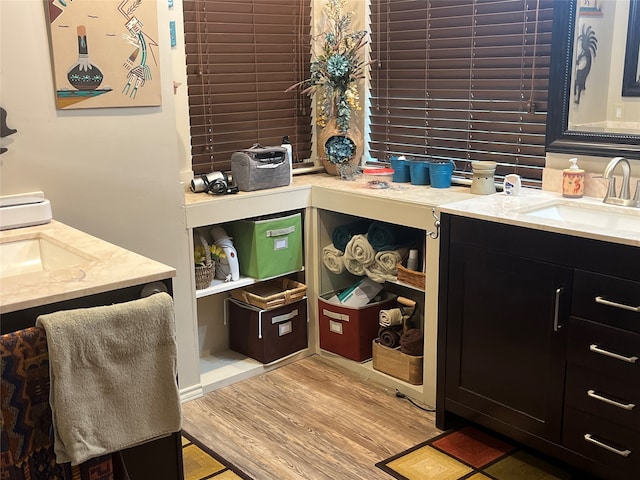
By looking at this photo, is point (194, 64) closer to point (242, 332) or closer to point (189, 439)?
point (242, 332)

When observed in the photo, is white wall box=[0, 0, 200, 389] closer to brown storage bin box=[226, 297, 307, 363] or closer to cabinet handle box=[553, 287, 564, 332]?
brown storage bin box=[226, 297, 307, 363]

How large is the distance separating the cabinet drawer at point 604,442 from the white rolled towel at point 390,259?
1.03 metres

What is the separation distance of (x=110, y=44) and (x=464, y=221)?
56.4 inches

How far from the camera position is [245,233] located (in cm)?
315

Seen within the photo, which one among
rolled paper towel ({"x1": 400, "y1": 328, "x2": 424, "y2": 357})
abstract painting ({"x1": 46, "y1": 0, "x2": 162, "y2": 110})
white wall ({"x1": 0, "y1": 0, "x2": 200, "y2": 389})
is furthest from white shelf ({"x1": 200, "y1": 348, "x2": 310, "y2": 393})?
abstract painting ({"x1": 46, "y1": 0, "x2": 162, "y2": 110})

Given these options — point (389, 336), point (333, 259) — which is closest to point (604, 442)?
point (389, 336)

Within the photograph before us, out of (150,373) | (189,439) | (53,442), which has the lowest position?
(189,439)

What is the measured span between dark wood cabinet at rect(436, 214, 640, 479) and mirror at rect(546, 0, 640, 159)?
23.3 inches

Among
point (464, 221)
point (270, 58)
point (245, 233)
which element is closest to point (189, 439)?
point (245, 233)

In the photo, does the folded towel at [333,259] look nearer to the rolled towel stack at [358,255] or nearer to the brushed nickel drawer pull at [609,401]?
the rolled towel stack at [358,255]

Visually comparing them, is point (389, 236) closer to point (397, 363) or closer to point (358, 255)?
point (358, 255)

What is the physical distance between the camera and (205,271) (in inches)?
117

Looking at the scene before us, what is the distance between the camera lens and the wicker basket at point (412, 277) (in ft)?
9.46

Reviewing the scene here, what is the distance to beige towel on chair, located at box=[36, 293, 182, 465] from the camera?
151 centimetres
